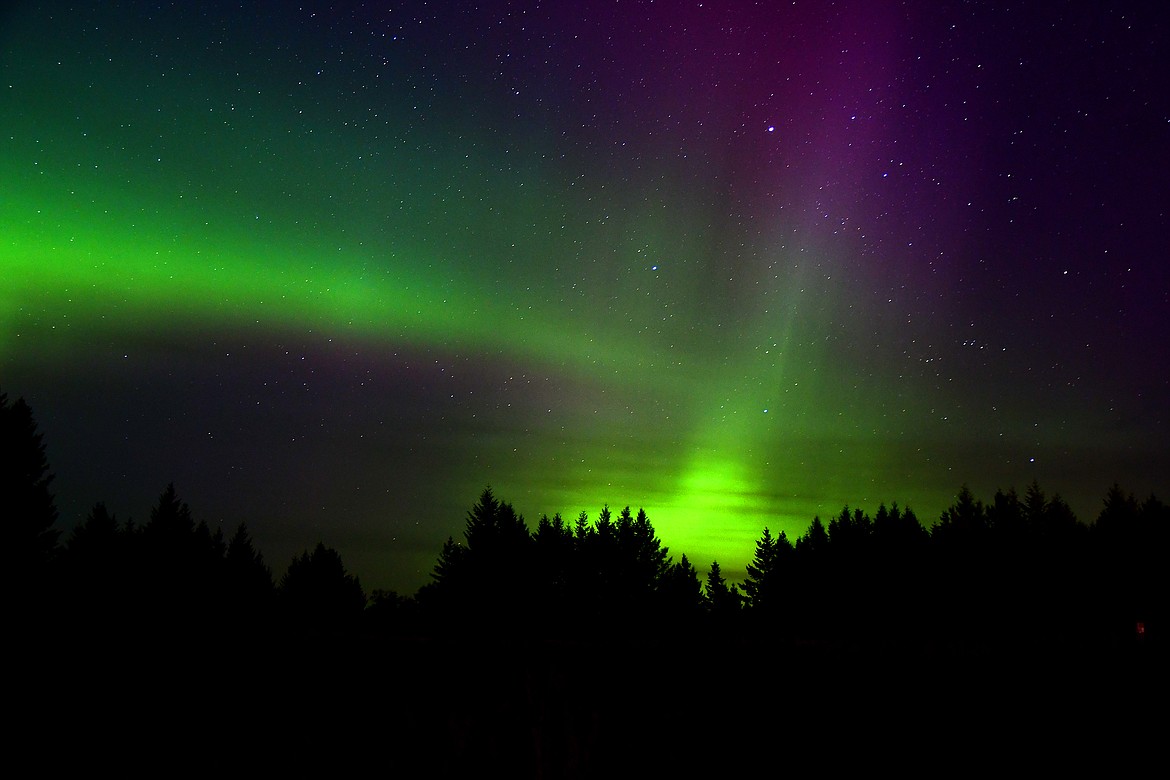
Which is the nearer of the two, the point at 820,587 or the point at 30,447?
the point at 30,447

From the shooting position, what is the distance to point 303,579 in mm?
90188

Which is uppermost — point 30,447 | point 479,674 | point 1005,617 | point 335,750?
point 30,447

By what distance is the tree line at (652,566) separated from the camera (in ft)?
163

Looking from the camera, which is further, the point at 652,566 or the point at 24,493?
the point at 652,566

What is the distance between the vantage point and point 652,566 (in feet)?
289

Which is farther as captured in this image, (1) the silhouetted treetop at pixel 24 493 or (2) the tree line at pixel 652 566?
(2) the tree line at pixel 652 566

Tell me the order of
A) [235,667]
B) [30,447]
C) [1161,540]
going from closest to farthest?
[235,667]
[30,447]
[1161,540]

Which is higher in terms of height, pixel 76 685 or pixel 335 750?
pixel 76 685

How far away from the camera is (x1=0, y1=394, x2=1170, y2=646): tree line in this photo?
163 ft

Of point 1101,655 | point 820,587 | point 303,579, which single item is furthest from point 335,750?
point 303,579

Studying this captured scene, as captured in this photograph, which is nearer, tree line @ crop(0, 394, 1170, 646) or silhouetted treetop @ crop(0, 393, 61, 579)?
silhouetted treetop @ crop(0, 393, 61, 579)

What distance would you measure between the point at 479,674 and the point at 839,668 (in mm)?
3069

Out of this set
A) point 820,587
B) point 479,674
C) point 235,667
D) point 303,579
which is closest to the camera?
point 235,667

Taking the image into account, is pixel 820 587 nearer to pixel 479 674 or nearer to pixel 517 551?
pixel 517 551
